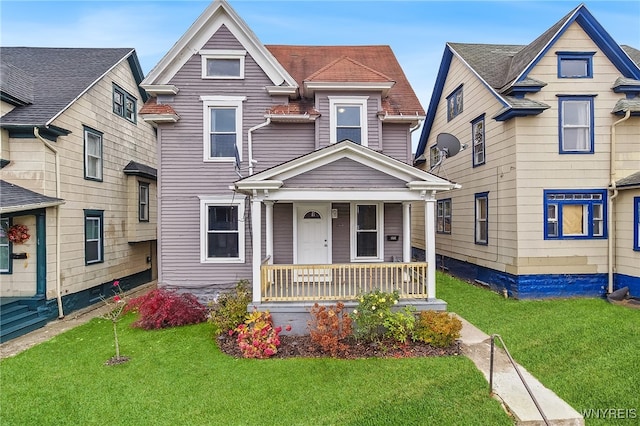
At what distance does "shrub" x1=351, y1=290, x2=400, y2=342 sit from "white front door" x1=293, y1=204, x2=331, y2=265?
2.99 meters

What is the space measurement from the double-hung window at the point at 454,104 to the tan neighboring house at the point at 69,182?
42.7 ft

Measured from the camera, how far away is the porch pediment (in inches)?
295

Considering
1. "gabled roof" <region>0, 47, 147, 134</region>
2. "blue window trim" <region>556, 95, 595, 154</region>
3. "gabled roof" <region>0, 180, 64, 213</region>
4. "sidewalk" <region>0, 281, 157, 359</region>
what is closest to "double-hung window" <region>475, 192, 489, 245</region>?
"blue window trim" <region>556, 95, 595, 154</region>

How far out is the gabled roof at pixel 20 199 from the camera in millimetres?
7855

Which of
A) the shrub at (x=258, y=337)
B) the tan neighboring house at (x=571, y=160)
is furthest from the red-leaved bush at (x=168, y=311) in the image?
the tan neighboring house at (x=571, y=160)

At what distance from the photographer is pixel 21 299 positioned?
8812mm

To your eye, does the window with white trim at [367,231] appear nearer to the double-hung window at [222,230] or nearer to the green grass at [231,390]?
the double-hung window at [222,230]

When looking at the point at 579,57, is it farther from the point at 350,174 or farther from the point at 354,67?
the point at 350,174

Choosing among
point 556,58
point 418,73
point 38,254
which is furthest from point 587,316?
point 418,73

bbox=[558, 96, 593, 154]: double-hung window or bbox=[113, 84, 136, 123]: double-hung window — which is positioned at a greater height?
bbox=[113, 84, 136, 123]: double-hung window

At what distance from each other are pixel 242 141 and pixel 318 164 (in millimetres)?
3374

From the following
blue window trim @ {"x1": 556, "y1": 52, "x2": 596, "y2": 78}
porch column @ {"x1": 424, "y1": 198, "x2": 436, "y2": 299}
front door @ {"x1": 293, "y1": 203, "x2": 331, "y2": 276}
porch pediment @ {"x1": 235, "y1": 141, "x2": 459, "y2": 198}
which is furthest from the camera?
blue window trim @ {"x1": 556, "y1": 52, "x2": 596, "y2": 78}

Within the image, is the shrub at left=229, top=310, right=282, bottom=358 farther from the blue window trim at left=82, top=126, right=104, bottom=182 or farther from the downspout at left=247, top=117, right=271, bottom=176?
the blue window trim at left=82, top=126, right=104, bottom=182

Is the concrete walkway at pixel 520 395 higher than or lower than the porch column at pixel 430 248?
lower
